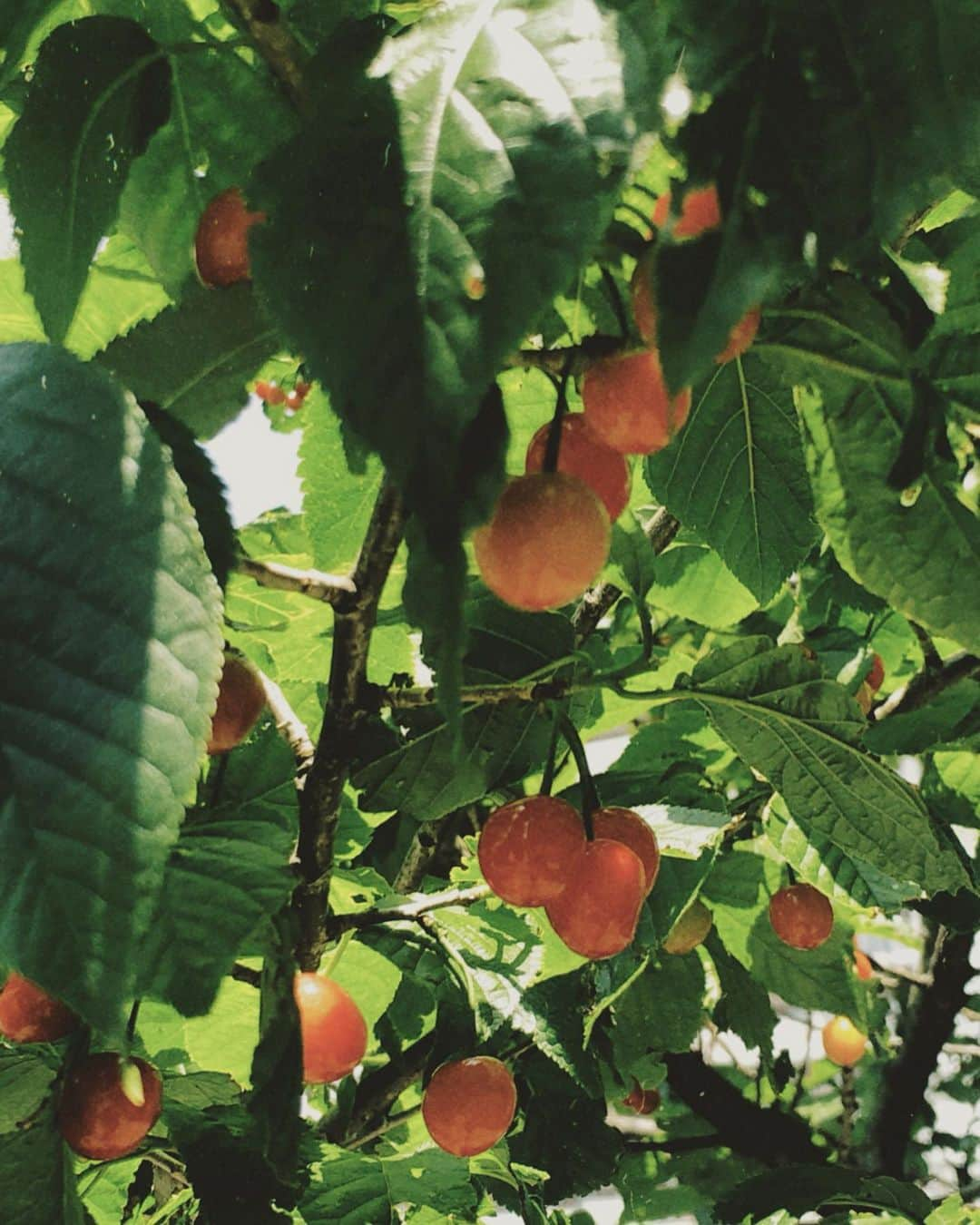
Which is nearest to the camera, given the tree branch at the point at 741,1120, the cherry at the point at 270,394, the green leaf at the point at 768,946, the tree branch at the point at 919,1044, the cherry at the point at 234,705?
the cherry at the point at 234,705

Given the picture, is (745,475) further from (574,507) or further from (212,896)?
(212,896)

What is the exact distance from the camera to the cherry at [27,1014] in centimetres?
67

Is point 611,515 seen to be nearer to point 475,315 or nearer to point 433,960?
point 475,315

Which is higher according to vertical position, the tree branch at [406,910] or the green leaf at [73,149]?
the green leaf at [73,149]

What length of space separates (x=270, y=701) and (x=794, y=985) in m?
1.00

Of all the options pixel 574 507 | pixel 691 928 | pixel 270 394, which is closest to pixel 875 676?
pixel 691 928

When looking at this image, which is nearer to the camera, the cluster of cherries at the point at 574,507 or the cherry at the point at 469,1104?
the cluster of cherries at the point at 574,507

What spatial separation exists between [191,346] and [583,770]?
384 mm

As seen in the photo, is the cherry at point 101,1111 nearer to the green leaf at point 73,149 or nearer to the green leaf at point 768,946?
the green leaf at point 73,149

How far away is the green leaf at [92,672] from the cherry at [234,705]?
0.88 ft

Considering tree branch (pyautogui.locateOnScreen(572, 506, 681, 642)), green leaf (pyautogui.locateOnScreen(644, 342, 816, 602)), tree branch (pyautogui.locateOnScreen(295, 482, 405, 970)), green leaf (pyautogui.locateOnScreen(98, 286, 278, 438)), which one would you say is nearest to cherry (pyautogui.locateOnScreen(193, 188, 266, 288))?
green leaf (pyautogui.locateOnScreen(98, 286, 278, 438))

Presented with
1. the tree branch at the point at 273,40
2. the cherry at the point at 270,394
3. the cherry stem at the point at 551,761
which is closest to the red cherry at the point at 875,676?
the cherry stem at the point at 551,761

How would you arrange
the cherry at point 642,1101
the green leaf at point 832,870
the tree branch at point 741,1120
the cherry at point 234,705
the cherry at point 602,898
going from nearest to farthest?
the cherry at point 234,705, the cherry at point 602,898, the green leaf at point 832,870, the cherry at point 642,1101, the tree branch at point 741,1120

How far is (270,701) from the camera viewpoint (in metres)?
0.75
